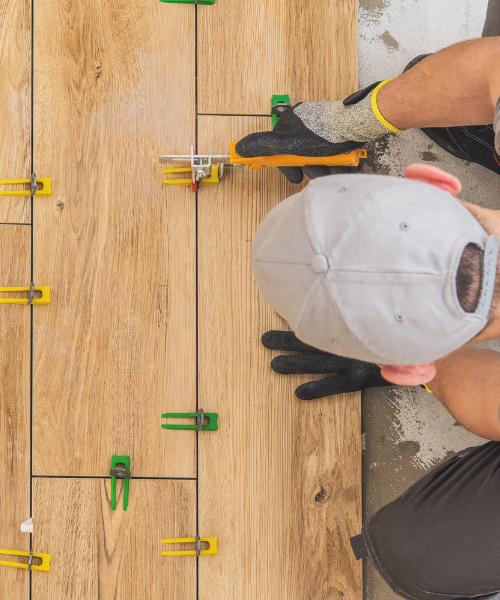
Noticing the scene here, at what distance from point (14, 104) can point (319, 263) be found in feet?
3.01

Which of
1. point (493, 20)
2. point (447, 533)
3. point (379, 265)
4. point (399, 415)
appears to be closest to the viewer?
point (379, 265)

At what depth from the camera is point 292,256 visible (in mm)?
672

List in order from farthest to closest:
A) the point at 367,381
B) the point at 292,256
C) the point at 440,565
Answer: the point at 367,381, the point at 440,565, the point at 292,256

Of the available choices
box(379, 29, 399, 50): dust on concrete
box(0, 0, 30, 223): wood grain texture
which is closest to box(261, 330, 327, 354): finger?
box(0, 0, 30, 223): wood grain texture

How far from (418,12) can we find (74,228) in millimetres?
1027

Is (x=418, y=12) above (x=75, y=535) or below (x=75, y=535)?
above

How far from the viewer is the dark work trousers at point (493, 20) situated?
1.08 metres

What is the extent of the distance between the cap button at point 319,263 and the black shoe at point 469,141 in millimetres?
692

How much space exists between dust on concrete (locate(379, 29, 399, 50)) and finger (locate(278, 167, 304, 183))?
0.42 metres

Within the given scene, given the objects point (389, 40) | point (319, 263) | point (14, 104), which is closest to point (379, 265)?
point (319, 263)

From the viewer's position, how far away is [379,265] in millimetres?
636

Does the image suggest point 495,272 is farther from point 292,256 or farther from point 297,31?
point 297,31

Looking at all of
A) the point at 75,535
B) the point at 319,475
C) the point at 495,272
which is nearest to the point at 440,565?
the point at 319,475

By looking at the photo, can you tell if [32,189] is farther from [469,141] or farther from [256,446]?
[469,141]
